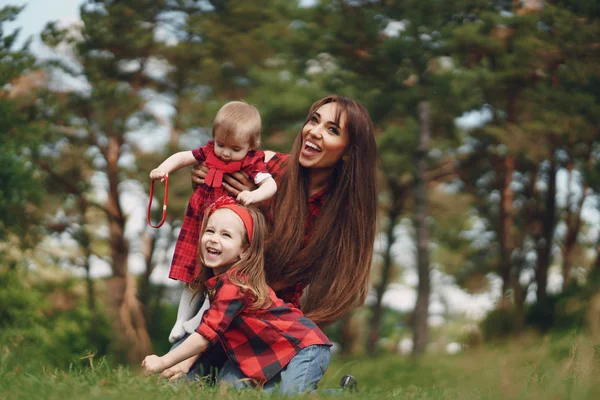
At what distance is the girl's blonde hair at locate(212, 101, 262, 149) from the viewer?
383cm

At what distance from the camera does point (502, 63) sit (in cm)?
1389

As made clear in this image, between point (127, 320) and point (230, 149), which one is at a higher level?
point (230, 149)

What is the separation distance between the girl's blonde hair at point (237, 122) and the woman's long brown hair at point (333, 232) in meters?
0.36

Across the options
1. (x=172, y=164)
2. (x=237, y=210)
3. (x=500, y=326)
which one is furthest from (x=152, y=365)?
(x=500, y=326)

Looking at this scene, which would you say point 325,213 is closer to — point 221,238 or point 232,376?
point 221,238

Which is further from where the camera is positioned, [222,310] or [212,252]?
[212,252]

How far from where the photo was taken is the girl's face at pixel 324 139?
4.11 meters

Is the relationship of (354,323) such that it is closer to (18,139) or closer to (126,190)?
(126,190)

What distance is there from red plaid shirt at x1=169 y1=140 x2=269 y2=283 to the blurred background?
194 inches

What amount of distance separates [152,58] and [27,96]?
493 cm

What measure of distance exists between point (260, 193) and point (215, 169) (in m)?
0.36

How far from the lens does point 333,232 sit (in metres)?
4.12

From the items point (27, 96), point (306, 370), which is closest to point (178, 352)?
point (306, 370)

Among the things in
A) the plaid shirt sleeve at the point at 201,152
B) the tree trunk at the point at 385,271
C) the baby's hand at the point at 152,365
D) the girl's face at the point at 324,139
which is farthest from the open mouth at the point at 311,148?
the tree trunk at the point at 385,271
